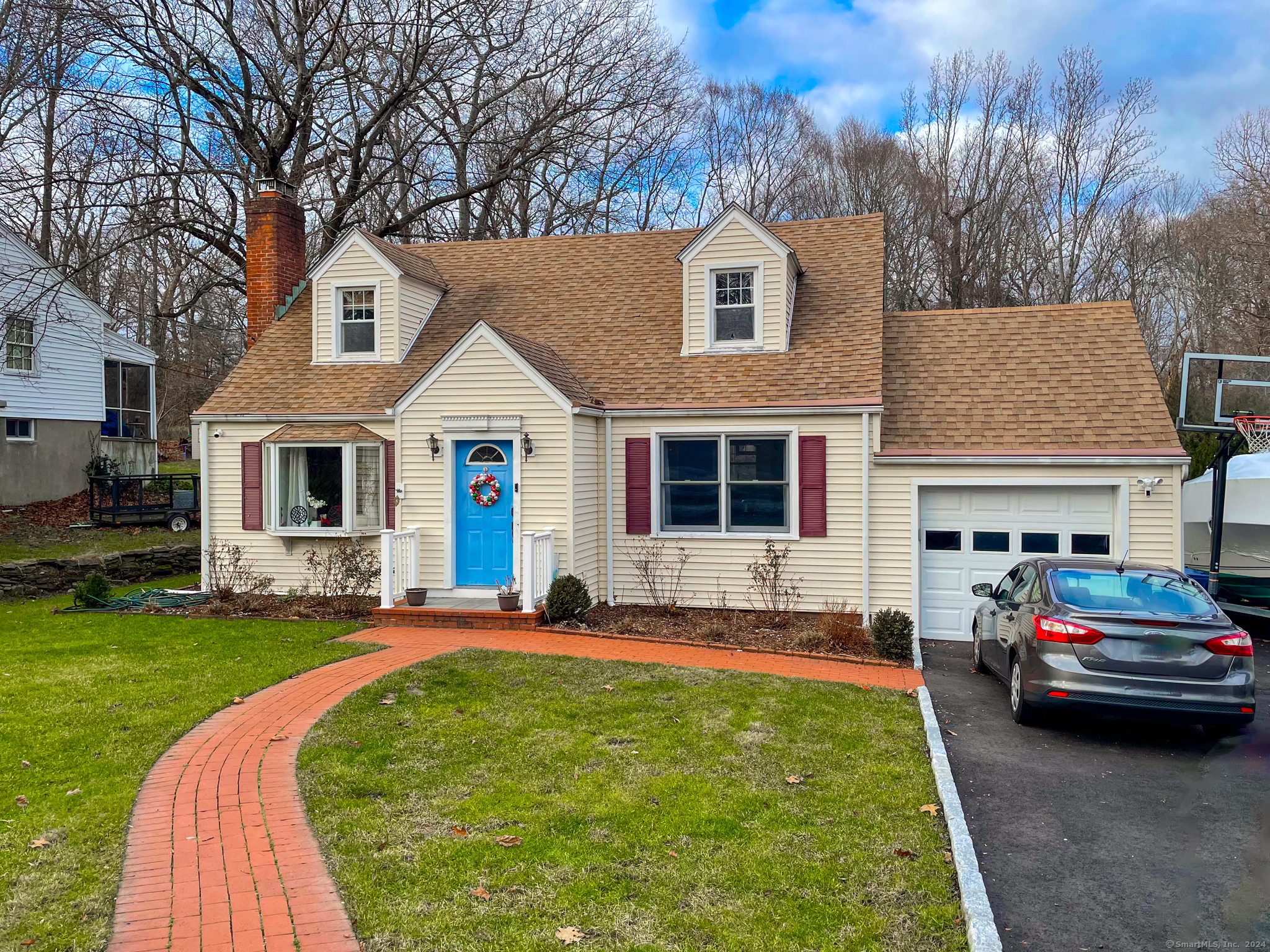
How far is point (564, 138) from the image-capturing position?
26.1 m

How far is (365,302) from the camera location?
52.1 feet

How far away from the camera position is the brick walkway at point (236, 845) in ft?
14.2

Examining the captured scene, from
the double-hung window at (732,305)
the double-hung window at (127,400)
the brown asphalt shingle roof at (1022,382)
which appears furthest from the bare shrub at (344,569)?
the double-hung window at (127,400)

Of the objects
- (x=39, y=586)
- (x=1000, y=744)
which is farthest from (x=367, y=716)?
(x=39, y=586)

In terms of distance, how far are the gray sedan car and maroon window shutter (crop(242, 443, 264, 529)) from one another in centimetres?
1201

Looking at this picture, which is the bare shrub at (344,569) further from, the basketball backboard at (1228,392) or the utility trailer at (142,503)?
the basketball backboard at (1228,392)

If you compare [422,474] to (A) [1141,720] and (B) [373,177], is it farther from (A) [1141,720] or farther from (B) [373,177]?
(B) [373,177]

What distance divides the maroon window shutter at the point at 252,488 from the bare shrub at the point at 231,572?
1.76ft

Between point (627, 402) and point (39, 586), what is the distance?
1155 centimetres

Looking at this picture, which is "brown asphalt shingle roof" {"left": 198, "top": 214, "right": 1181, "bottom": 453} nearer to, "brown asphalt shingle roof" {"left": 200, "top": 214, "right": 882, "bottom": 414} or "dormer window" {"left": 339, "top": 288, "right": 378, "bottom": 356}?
"brown asphalt shingle roof" {"left": 200, "top": 214, "right": 882, "bottom": 414}

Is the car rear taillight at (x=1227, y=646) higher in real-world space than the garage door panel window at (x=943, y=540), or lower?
lower

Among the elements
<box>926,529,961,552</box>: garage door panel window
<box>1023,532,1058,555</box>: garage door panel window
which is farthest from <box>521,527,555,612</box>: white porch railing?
<box>1023,532,1058,555</box>: garage door panel window

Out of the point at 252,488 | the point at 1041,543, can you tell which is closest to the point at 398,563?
the point at 252,488

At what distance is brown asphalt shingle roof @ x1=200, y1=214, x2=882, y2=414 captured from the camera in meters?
13.9
